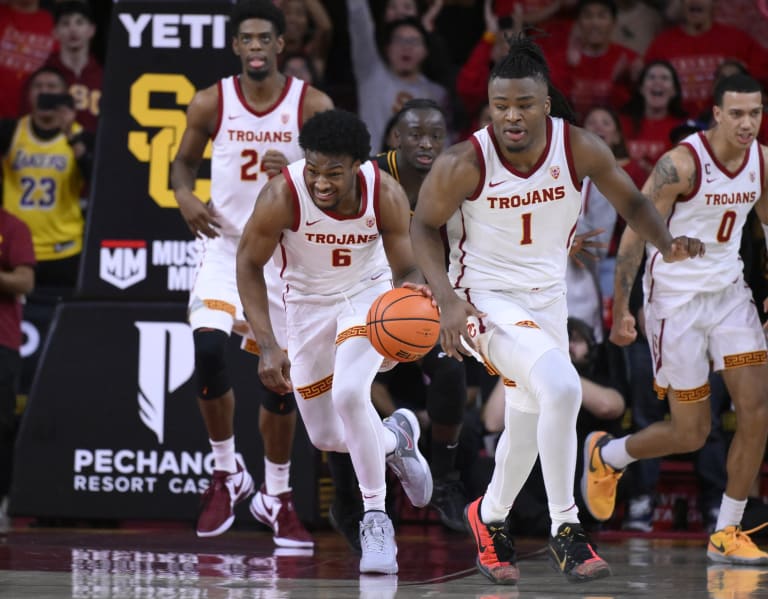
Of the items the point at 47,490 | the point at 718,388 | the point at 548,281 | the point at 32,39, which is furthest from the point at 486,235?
the point at 32,39

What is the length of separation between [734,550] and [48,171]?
5360 mm

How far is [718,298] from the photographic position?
6941 millimetres

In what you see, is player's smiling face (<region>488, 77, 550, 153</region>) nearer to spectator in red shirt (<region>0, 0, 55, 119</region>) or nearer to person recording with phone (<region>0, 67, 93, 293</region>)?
person recording with phone (<region>0, 67, 93, 293</region>)

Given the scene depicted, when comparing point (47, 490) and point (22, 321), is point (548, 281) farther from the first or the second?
point (22, 321)

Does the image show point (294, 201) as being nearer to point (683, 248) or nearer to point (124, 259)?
point (683, 248)

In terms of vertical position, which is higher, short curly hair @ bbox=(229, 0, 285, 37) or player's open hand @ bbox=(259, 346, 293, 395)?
short curly hair @ bbox=(229, 0, 285, 37)

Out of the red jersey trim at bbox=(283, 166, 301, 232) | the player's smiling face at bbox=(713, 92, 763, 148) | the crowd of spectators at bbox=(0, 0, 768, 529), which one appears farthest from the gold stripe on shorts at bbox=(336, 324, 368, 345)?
the crowd of spectators at bbox=(0, 0, 768, 529)

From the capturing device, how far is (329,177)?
19.5 feet

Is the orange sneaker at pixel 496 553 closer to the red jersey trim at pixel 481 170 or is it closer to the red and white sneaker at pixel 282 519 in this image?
the red jersey trim at pixel 481 170

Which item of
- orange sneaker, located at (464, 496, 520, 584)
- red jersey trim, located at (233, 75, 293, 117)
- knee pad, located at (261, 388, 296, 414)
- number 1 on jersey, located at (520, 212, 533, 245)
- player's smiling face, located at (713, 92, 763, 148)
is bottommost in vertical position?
orange sneaker, located at (464, 496, 520, 584)

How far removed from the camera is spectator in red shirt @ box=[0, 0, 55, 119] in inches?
408

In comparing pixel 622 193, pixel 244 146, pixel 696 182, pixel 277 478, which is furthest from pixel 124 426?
pixel 622 193

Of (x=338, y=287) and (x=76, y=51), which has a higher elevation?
(x=76, y=51)

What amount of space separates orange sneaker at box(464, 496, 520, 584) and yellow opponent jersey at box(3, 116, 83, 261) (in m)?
4.82
